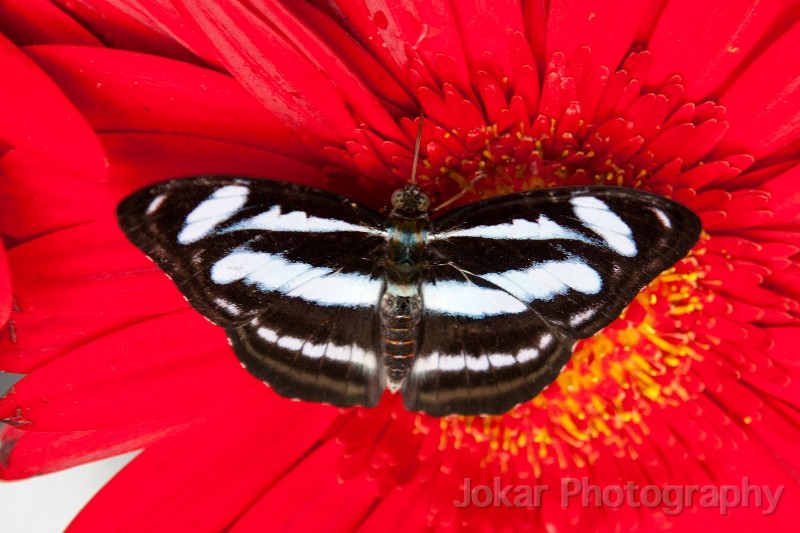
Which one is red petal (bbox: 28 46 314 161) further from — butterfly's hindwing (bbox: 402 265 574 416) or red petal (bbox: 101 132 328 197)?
butterfly's hindwing (bbox: 402 265 574 416)

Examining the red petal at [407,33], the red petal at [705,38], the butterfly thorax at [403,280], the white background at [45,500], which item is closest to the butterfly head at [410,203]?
the butterfly thorax at [403,280]

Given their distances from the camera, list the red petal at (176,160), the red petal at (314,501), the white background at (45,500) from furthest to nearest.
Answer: the white background at (45,500) → the red petal at (314,501) → the red petal at (176,160)

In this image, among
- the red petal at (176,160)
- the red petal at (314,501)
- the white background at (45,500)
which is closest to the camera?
the red petal at (176,160)

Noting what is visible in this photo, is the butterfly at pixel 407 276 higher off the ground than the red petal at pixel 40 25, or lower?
lower

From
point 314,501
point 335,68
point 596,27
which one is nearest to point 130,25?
point 335,68

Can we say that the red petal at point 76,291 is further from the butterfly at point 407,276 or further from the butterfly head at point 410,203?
the butterfly head at point 410,203

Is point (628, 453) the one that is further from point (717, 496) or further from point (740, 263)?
point (740, 263)
